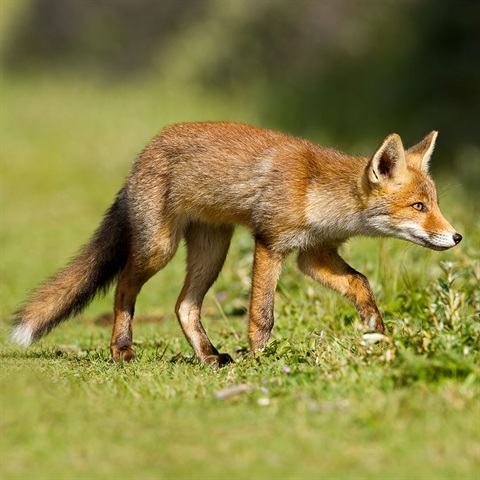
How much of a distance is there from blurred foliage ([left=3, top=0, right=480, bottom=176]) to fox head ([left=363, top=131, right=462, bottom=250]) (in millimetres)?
6702

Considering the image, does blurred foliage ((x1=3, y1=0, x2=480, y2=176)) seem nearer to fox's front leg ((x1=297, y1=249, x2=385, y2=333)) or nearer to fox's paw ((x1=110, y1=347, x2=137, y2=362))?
fox's front leg ((x1=297, y1=249, x2=385, y2=333))

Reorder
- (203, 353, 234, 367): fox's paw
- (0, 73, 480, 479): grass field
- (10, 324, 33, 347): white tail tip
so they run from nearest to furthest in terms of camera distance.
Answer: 1. (0, 73, 480, 479): grass field
2. (203, 353, 234, 367): fox's paw
3. (10, 324, 33, 347): white tail tip

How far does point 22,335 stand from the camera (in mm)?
6465

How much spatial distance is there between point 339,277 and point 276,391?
1.88m

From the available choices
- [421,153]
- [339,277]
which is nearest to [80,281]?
[339,277]

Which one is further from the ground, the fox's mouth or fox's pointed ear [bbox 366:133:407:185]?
fox's pointed ear [bbox 366:133:407:185]

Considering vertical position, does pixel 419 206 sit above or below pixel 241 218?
above

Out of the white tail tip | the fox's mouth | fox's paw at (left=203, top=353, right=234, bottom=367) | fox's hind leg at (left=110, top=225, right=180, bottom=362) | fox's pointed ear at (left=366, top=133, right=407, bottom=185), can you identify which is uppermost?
fox's pointed ear at (left=366, top=133, right=407, bottom=185)

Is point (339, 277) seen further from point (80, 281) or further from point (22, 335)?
point (22, 335)

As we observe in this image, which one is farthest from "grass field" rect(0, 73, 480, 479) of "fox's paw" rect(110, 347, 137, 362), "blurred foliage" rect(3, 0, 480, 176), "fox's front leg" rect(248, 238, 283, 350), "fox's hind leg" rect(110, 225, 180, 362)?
"blurred foliage" rect(3, 0, 480, 176)

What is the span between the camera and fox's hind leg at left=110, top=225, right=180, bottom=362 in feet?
21.5

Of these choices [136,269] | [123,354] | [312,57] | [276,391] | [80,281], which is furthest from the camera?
[312,57]

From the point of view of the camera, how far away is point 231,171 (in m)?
6.55

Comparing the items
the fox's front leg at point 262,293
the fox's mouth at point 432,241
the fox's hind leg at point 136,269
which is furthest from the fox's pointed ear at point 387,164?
the fox's hind leg at point 136,269
